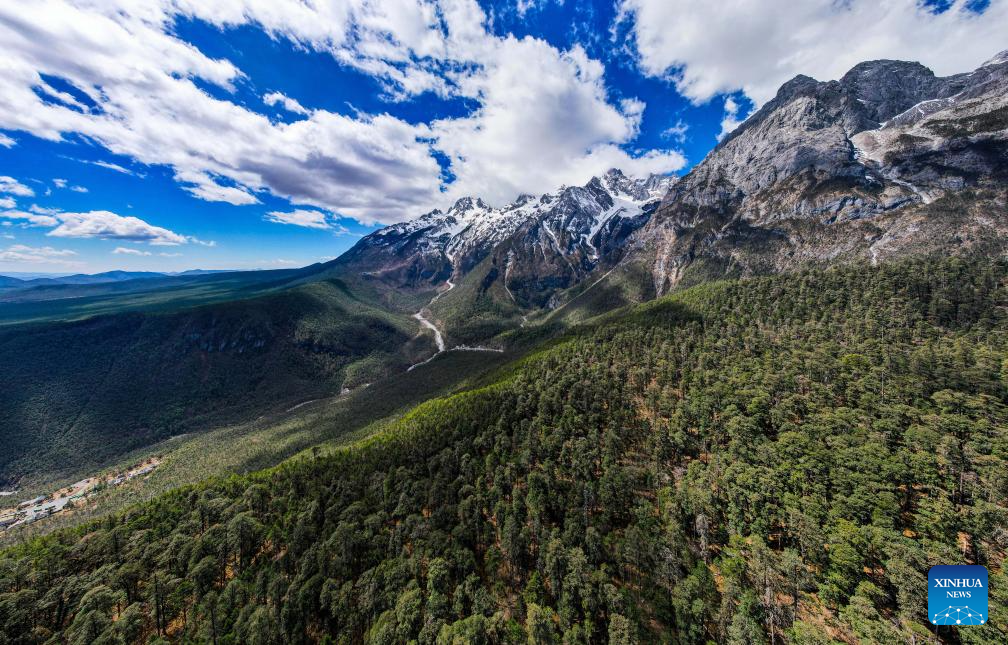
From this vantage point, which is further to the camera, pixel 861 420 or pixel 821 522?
pixel 861 420

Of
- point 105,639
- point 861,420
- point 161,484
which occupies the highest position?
point 861,420

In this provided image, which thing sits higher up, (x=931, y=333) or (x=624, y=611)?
(x=931, y=333)

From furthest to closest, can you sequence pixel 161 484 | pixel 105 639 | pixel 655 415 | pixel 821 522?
pixel 161 484, pixel 655 415, pixel 821 522, pixel 105 639

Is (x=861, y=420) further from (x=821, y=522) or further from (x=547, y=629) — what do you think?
(x=547, y=629)

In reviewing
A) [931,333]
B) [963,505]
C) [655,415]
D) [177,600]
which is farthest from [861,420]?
[177,600]

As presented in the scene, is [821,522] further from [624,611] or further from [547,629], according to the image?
[547,629]

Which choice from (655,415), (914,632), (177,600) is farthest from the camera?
(655,415)
